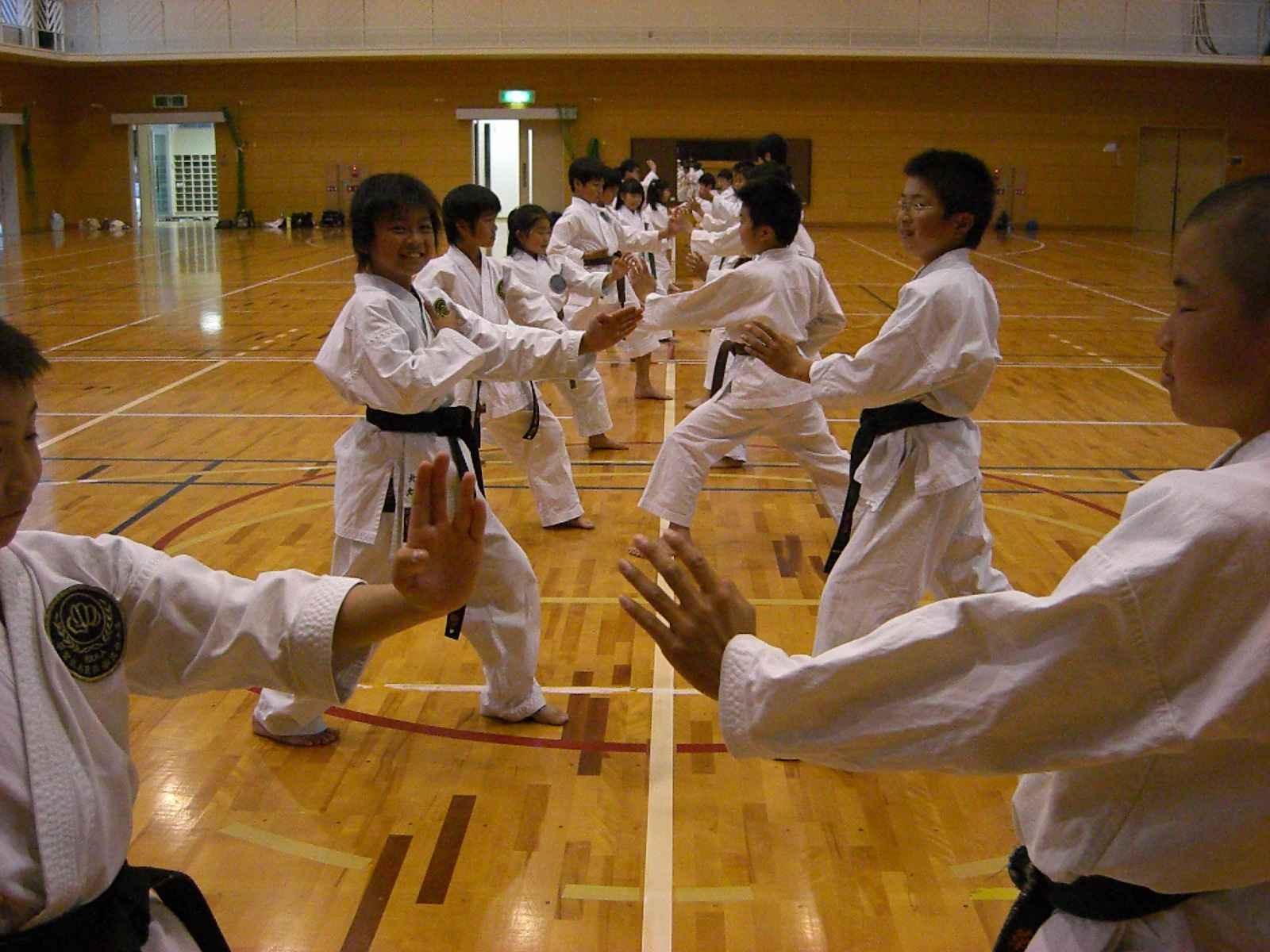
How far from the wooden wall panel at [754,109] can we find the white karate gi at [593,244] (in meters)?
16.4

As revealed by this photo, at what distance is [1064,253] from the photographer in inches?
846

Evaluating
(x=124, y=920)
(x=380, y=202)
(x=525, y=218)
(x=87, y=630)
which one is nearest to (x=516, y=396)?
(x=525, y=218)

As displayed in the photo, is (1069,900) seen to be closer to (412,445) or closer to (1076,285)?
(412,445)

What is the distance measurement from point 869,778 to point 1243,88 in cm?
2688

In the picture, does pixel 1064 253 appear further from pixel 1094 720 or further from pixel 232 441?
pixel 1094 720

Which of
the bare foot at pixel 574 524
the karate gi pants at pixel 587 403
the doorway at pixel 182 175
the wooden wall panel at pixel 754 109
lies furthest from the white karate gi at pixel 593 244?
the doorway at pixel 182 175

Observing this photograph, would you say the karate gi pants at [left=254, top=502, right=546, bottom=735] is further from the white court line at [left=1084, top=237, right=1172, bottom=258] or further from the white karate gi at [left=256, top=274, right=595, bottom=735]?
the white court line at [left=1084, top=237, right=1172, bottom=258]

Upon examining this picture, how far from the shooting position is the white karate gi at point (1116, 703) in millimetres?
1270

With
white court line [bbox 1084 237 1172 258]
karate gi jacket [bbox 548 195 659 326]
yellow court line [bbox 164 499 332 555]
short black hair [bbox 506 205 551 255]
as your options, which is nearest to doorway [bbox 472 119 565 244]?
white court line [bbox 1084 237 1172 258]

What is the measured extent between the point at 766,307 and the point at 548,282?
276cm

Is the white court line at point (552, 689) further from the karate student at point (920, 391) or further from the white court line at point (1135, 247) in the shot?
the white court line at point (1135, 247)

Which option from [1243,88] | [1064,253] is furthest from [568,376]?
[1243,88]

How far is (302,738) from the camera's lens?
3.81 m

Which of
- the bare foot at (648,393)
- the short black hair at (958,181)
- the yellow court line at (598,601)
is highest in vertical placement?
the short black hair at (958,181)
